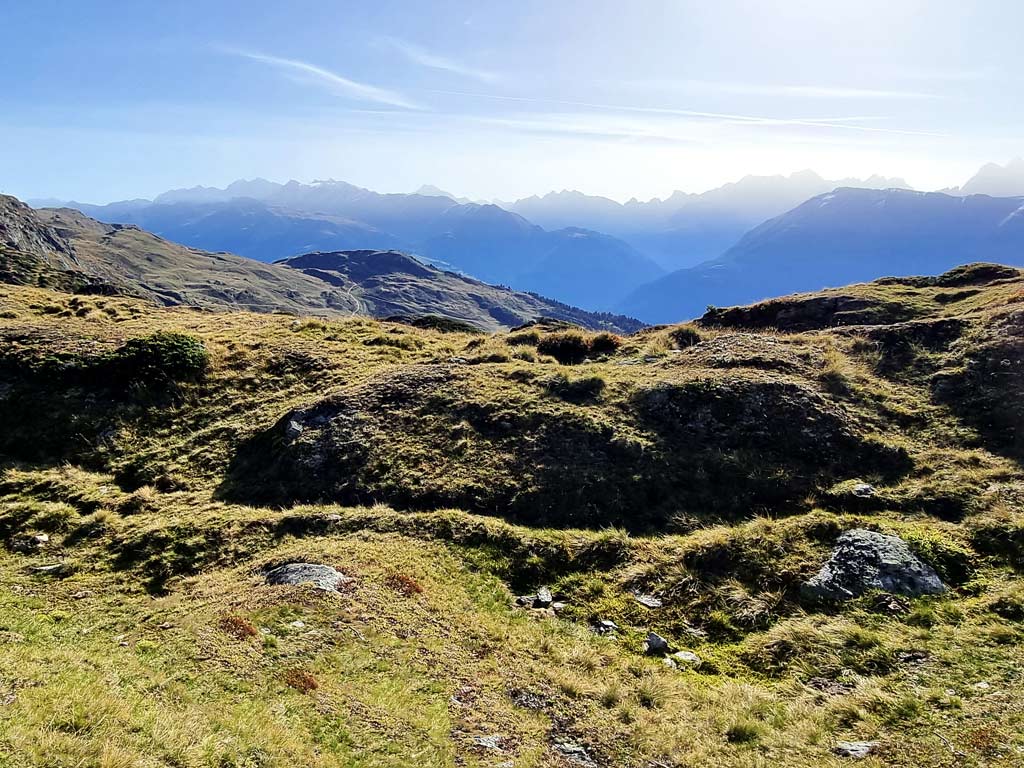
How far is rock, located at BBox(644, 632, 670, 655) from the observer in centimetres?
1234

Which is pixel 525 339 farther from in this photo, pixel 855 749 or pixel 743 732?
pixel 855 749

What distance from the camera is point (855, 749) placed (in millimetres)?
8508

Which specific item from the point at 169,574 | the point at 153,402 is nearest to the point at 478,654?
the point at 169,574

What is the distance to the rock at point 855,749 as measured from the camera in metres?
8.37

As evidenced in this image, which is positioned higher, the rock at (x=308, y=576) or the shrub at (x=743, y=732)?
the rock at (x=308, y=576)

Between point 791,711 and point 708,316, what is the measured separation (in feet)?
107

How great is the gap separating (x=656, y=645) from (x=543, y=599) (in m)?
3.06

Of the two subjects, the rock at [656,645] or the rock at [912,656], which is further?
the rock at [656,645]

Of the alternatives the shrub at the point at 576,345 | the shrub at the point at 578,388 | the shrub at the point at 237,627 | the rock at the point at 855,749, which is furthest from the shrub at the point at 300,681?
the shrub at the point at 576,345

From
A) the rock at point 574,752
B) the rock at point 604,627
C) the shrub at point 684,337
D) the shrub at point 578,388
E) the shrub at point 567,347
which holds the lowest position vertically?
the rock at point 604,627

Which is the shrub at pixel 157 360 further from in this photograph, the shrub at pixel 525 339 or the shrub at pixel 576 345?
the shrub at pixel 576 345

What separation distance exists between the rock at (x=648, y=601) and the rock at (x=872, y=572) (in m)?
3.46

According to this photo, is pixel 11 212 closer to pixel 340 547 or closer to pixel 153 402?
pixel 153 402

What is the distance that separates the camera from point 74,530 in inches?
672
